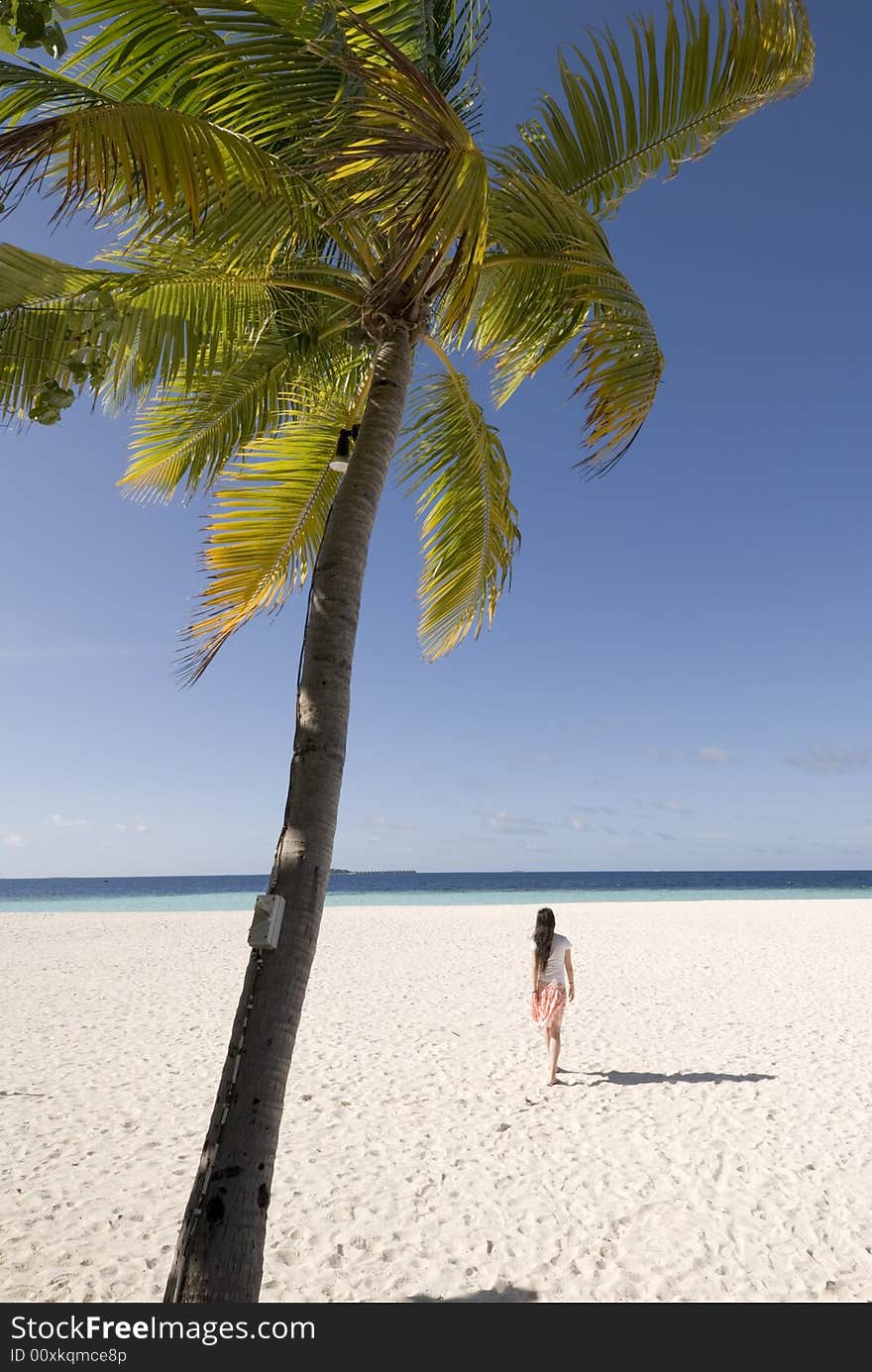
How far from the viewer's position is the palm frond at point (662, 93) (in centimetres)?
387

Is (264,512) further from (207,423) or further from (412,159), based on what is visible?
(412,159)

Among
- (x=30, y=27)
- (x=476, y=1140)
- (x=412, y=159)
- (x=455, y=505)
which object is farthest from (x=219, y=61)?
(x=476, y=1140)

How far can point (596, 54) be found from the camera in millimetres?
4008

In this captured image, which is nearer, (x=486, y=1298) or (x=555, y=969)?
(x=486, y=1298)

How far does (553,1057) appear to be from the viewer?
284 inches

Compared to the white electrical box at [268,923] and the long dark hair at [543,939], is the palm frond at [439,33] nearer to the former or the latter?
the white electrical box at [268,923]

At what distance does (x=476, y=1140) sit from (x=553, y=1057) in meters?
1.46

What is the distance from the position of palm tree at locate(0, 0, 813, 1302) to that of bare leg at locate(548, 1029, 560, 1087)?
3822 millimetres

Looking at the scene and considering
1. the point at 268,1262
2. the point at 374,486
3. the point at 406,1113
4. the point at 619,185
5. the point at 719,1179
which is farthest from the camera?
the point at 406,1113

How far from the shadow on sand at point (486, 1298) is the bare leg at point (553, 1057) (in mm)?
3298

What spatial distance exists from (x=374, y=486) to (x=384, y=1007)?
352 inches
